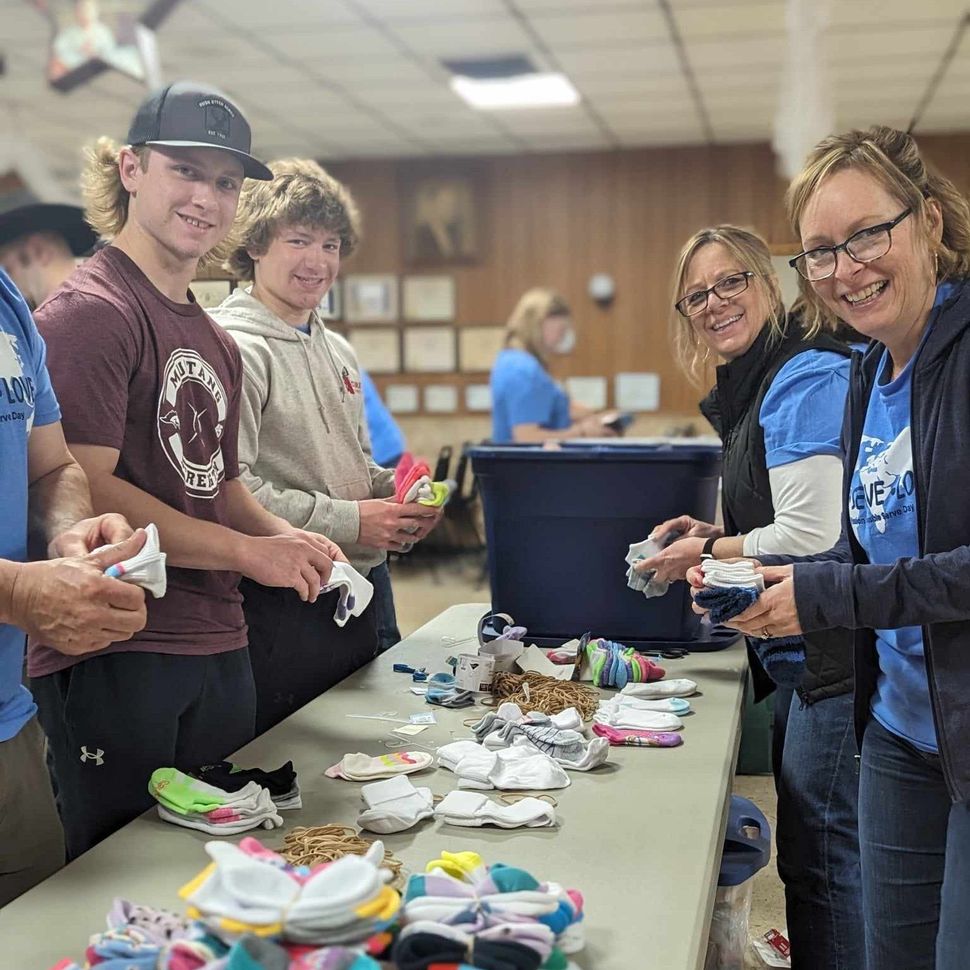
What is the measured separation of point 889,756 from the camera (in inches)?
59.1

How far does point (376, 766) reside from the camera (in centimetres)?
157

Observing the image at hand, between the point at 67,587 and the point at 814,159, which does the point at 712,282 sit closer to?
the point at 814,159

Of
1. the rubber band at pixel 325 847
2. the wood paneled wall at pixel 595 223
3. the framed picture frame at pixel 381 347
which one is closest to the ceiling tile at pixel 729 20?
the wood paneled wall at pixel 595 223

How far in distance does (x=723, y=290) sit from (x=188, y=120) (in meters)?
1.02

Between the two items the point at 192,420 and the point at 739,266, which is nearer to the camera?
the point at 192,420

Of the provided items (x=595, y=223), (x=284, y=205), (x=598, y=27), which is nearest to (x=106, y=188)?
(x=284, y=205)

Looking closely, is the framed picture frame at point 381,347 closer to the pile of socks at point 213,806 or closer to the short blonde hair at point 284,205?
the short blonde hair at point 284,205

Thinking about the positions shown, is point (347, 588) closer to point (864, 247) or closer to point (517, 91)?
point (864, 247)

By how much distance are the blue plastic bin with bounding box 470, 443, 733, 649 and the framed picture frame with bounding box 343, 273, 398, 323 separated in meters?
6.31

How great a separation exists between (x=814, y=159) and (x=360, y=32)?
4.19 meters

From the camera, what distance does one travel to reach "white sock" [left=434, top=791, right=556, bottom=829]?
1384 millimetres

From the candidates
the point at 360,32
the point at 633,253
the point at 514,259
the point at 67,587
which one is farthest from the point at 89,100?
the point at 67,587

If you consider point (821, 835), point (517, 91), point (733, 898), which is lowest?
point (733, 898)

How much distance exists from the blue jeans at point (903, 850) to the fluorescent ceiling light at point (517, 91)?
5.16m
